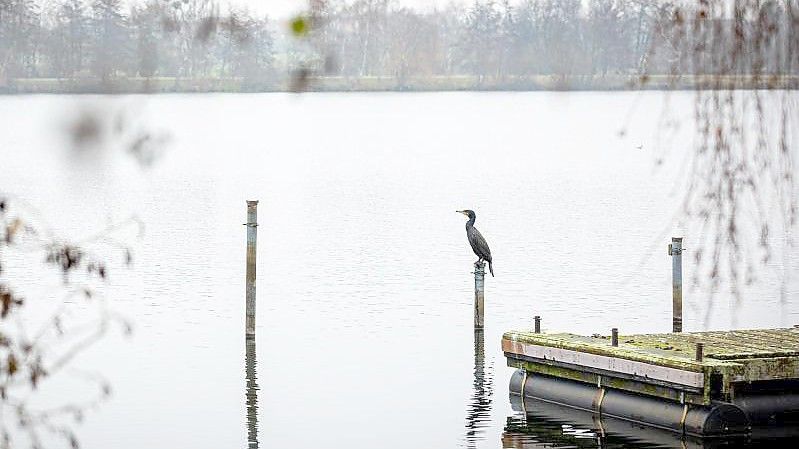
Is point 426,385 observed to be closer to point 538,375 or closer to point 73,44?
point 538,375

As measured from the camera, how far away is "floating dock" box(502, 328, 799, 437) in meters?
14.8

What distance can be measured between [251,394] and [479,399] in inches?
108

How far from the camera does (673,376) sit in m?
14.9

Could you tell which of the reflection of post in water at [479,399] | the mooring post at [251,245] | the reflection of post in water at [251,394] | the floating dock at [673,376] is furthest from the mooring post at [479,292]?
the floating dock at [673,376]

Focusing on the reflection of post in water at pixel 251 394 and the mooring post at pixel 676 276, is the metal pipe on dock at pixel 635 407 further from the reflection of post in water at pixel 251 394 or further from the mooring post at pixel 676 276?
the mooring post at pixel 676 276

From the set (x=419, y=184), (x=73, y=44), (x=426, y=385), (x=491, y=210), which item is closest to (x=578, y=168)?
(x=419, y=184)

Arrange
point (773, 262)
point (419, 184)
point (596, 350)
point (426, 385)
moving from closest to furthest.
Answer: point (596, 350), point (426, 385), point (773, 262), point (419, 184)

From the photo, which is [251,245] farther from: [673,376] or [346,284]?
[346,284]

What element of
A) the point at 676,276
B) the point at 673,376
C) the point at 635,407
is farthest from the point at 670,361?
the point at 676,276

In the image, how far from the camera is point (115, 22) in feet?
23.0

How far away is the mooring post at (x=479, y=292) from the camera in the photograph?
71.0 ft

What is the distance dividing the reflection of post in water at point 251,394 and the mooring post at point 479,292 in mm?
3134

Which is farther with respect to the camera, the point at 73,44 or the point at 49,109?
the point at 73,44

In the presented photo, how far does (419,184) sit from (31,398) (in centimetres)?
4018
